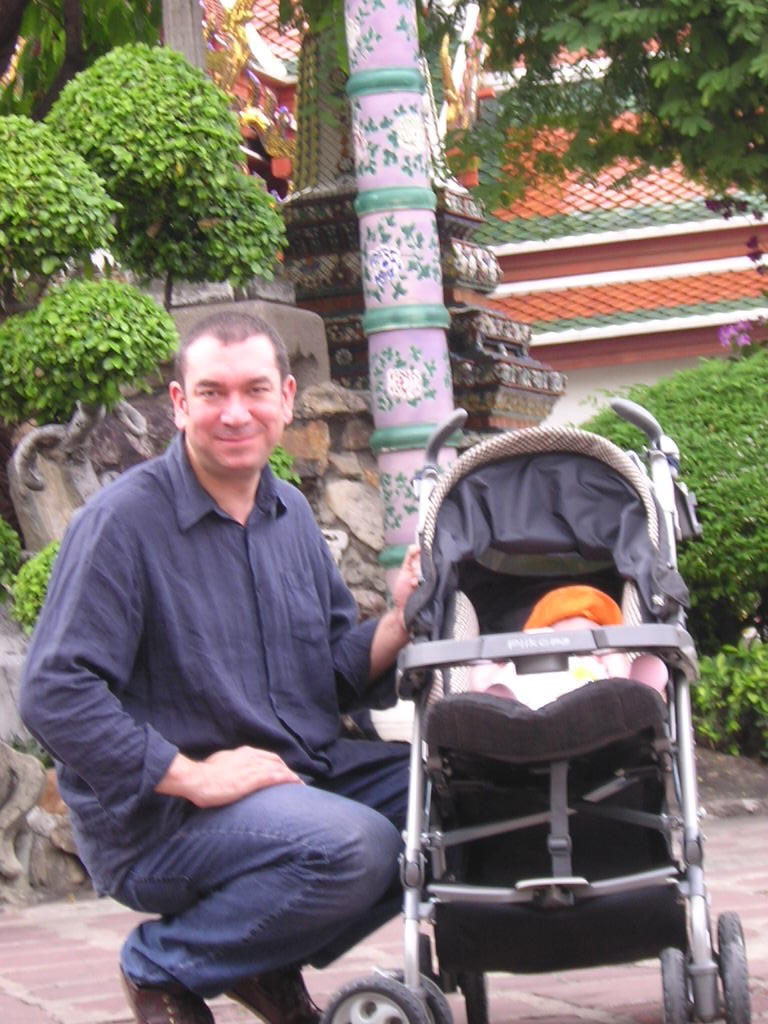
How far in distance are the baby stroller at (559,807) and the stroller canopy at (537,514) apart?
0.4 inches

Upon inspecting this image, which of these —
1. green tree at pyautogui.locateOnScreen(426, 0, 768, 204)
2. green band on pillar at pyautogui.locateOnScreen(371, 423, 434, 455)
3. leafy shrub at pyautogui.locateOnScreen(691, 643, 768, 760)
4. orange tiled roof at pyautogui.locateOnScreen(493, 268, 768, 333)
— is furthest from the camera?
orange tiled roof at pyautogui.locateOnScreen(493, 268, 768, 333)

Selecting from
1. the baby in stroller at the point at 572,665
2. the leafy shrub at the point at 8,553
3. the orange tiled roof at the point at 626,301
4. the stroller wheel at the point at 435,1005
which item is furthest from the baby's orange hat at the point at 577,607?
the orange tiled roof at the point at 626,301

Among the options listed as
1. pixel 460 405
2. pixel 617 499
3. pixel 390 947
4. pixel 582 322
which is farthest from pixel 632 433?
pixel 582 322

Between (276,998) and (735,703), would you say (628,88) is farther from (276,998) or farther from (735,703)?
(276,998)

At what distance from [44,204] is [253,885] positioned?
295 cm

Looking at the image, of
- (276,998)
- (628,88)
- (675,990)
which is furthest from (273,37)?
(675,990)

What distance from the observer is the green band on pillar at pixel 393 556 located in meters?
7.04

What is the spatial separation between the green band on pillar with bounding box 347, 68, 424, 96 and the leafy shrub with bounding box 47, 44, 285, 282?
1005 mm

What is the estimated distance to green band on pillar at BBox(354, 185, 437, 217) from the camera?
7.18 meters

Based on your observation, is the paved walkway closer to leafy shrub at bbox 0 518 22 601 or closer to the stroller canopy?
the stroller canopy

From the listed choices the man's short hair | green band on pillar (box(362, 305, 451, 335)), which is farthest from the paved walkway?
green band on pillar (box(362, 305, 451, 335))

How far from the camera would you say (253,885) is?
320 centimetres

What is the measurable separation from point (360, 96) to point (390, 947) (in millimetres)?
3662

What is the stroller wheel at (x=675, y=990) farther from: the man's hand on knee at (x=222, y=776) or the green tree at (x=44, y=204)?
the green tree at (x=44, y=204)
